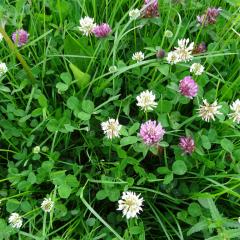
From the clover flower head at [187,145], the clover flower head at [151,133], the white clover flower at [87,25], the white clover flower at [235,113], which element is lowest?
the clover flower head at [151,133]

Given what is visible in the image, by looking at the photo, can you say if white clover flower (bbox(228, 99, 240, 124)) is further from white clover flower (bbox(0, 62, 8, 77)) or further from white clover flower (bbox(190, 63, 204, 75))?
white clover flower (bbox(0, 62, 8, 77))

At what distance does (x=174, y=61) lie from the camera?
1.35 meters

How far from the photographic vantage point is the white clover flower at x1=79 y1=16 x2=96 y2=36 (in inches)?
58.1

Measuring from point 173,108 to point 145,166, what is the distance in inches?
7.9

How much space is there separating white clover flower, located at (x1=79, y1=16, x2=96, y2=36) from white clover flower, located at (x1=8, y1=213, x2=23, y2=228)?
601mm

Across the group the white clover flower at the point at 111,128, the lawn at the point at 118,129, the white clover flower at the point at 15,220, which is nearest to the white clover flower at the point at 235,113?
the lawn at the point at 118,129

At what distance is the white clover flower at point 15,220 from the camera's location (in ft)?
4.25

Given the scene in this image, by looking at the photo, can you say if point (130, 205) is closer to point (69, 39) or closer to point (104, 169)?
point (104, 169)

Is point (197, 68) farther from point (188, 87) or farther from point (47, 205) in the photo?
point (47, 205)

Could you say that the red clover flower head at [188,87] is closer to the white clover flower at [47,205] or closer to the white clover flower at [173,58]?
the white clover flower at [173,58]

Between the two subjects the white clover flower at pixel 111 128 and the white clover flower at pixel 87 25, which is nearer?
the white clover flower at pixel 111 128

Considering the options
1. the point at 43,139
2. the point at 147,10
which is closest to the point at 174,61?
the point at 147,10

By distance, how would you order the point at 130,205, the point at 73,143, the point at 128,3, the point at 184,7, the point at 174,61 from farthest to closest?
the point at 128,3, the point at 184,7, the point at 73,143, the point at 174,61, the point at 130,205

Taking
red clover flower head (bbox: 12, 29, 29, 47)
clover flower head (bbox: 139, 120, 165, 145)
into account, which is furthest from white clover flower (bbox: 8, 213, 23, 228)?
red clover flower head (bbox: 12, 29, 29, 47)
